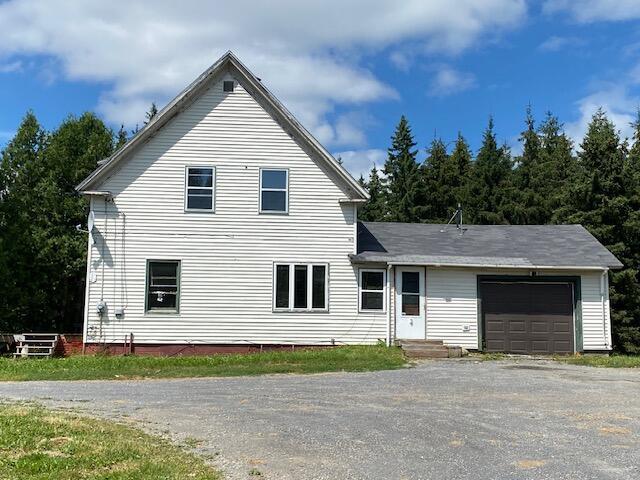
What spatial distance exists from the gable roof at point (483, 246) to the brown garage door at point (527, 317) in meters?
0.86

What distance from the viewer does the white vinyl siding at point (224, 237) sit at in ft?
59.4

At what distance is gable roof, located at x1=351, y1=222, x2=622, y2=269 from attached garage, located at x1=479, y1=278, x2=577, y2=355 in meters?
0.79

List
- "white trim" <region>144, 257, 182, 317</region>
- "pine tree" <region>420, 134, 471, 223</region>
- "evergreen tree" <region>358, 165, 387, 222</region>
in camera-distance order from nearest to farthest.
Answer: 1. "white trim" <region>144, 257, 182, 317</region>
2. "pine tree" <region>420, 134, 471, 223</region>
3. "evergreen tree" <region>358, 165, 387, 222</region>

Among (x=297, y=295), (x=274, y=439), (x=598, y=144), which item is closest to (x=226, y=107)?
(x=297, y=295)

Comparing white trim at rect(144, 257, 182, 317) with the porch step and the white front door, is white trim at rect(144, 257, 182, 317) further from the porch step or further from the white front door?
the porch step

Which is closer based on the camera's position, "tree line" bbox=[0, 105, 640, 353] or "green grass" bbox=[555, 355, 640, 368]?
"green grass" bbox=[555, 355, 640, 368]

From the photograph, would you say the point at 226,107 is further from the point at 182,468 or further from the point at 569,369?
the point at 182,468

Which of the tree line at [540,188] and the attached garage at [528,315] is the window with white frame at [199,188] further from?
the tree line at [540,188]

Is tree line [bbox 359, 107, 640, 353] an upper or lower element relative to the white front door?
upper

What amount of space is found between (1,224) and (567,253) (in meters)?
23.6

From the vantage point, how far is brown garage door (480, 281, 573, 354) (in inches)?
750

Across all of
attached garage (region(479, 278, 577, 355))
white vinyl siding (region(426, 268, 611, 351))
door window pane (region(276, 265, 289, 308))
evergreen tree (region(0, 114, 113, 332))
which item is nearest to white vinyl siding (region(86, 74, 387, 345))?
door window pane (region(276, 265, 289, 308))

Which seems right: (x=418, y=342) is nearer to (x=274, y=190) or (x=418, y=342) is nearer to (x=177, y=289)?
(x=274, y=190)

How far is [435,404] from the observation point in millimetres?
9914
